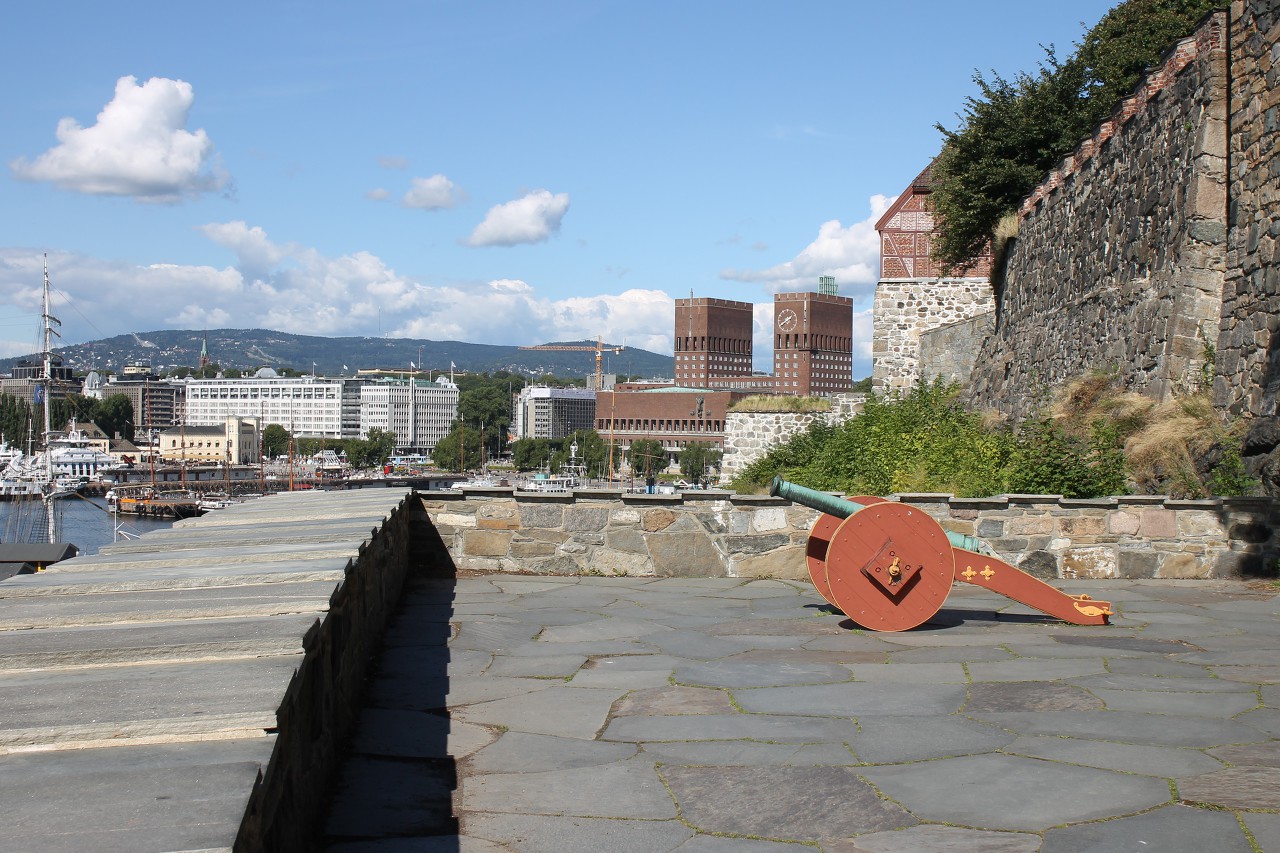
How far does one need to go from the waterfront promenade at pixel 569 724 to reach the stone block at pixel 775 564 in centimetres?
260

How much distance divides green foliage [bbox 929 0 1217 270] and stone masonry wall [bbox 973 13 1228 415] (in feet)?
10.8

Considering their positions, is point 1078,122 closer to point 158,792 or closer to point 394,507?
point 394,507

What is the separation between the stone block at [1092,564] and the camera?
9.74 metres

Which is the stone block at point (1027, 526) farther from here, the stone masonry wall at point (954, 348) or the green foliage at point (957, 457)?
the stone masonry wall at point (954, 348)

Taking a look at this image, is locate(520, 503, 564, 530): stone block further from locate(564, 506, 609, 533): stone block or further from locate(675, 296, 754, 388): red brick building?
locate(675, 296, 754, 388): red brick building

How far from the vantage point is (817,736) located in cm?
480

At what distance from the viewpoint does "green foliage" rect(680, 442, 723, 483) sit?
5167 inches

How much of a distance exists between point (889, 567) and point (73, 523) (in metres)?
131

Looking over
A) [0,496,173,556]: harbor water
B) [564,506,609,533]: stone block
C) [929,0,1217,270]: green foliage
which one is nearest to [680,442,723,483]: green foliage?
[0,496,173,556]: harbor water

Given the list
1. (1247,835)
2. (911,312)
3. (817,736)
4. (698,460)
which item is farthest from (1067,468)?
(698,460)

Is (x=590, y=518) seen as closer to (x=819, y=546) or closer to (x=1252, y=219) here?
(x=819, y=546)

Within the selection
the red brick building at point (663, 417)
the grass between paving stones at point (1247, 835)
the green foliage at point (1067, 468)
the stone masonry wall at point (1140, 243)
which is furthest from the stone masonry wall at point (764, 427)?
the red brick building at point (663, 417)

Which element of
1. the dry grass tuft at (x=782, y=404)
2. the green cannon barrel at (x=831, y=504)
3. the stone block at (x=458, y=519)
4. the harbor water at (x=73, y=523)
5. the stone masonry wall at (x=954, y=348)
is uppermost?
the stone masonry wall at (x=954, y=348)

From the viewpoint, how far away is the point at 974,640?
6.94 meters
